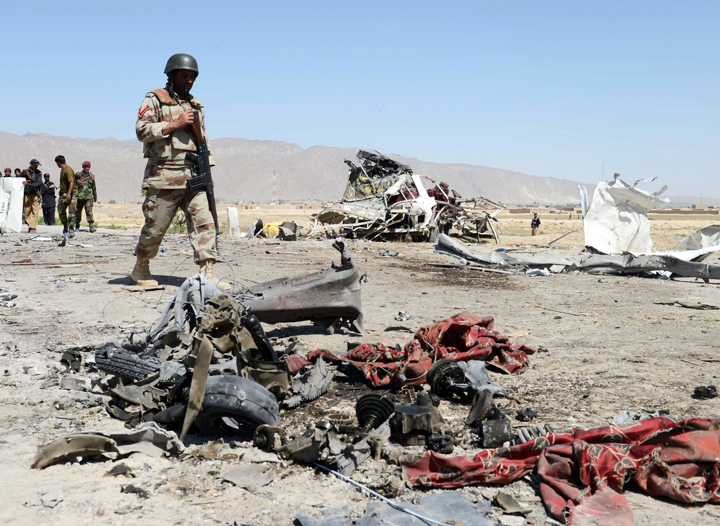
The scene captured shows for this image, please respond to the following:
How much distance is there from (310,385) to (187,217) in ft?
11.3

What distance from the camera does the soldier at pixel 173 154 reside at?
6066 mm

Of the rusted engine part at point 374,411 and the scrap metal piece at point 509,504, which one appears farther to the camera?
the rusted engine part at point 374,411

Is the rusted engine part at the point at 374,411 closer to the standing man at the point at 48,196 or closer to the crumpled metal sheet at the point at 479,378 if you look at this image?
the crumpled metal sheet at the point at 479,378

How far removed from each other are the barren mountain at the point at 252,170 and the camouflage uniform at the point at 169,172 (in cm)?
10730

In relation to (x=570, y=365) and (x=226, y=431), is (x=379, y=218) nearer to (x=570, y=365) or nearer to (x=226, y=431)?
(x=570, y=365)

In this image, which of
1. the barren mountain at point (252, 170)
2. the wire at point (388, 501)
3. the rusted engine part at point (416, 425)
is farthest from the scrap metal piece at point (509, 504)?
the barren mountain at point (252, 170)

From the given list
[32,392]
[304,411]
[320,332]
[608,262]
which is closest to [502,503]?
[304,411]

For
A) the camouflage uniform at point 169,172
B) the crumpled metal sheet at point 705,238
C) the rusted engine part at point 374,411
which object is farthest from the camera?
the crumpled metal sheet at point 705,238

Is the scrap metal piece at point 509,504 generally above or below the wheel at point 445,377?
below

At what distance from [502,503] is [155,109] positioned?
531cm

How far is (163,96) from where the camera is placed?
20.3 ft

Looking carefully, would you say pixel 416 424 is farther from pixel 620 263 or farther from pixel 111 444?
pixel 620 263

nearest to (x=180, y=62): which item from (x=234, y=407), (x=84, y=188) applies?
(x=234, y=407)

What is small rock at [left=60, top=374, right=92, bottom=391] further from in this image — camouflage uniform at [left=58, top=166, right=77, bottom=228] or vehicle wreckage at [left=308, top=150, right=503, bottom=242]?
vehicle wreckage at [left=308, top=150, right=503, bottom=242]
